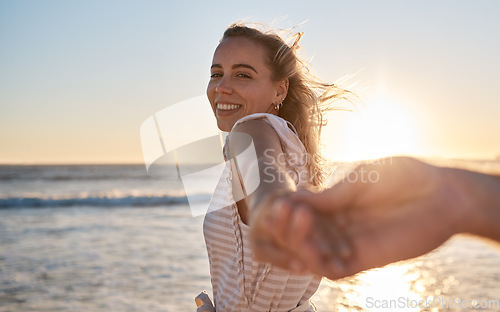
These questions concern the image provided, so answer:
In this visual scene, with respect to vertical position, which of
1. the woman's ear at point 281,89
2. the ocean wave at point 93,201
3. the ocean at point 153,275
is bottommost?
the ocean at point 153,275

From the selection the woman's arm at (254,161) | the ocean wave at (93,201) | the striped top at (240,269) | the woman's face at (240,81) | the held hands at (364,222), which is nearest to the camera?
the held hands at (364,222)

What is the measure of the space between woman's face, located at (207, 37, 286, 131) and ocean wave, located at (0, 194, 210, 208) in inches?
597

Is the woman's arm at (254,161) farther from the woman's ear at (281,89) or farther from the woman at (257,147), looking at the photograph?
the woman's ear at (281,89)

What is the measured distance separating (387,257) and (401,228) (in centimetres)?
6

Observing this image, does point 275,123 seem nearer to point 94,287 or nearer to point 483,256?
point 94,287

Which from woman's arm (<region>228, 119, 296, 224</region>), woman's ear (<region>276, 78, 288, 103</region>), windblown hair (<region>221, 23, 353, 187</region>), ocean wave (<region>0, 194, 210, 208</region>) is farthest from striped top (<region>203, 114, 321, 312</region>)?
ocean wave (<region>0, 194, 210, 208</region>)

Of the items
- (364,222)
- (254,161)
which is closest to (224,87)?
(254,161)

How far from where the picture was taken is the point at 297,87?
247 cm

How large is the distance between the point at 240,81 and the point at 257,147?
84 cm

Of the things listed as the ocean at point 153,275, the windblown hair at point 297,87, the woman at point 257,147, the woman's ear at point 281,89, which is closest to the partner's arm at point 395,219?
the woman at point 257,147

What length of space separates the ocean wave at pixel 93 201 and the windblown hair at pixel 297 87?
15034mm

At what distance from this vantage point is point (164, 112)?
274cm

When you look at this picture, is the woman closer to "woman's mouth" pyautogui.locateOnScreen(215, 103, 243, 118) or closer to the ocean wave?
"woman's mouth" pyautogui.locateOnScreen(215, 103, 243, 118)

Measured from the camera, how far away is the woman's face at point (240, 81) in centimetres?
221
